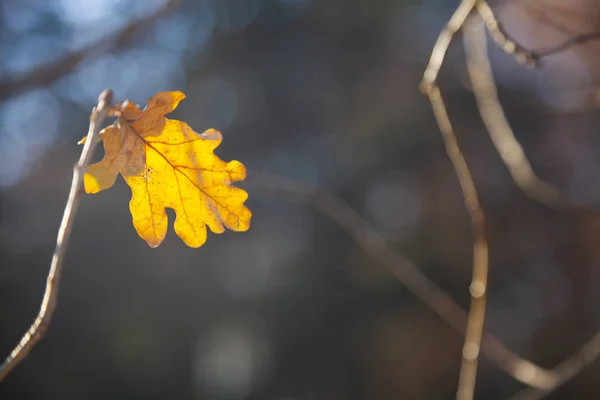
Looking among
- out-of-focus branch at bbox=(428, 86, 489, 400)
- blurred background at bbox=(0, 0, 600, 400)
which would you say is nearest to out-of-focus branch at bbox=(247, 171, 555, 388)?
out-of-focus branch at bbox=(428, 86, 489, 400)

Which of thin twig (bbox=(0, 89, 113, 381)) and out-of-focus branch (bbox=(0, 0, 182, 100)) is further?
out-of-focus branch (bbox=(0, 0, 182, 100))

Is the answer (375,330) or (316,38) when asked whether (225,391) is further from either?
(316,38)

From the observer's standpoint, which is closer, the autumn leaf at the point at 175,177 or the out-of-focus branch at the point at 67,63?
the autumn leaf at the point at 175,177

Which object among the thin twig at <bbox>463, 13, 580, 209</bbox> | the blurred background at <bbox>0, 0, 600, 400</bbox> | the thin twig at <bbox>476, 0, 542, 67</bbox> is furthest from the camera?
the blurred background at <bbox>0, 0, 600, 400</bbox>

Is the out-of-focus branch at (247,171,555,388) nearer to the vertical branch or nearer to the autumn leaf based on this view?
the vertical branch

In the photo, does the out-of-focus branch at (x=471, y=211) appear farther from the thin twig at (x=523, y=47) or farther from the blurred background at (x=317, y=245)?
the blurred background at (x=317, y=245)

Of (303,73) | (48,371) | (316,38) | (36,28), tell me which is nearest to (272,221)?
(303,73)

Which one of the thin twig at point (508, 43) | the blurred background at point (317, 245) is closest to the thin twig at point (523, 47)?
the thin twig at point (508, 43)
